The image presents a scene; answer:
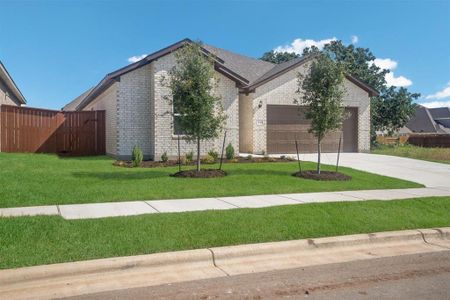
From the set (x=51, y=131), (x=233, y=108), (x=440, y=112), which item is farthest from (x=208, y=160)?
(x=440, y=112)

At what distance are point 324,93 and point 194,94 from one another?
411cm

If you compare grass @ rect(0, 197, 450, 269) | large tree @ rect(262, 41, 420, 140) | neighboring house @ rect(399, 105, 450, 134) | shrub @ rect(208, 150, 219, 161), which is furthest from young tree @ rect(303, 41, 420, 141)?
neighboring house @ rect(399, 105, 450, 134)

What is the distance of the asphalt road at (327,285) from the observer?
473cm

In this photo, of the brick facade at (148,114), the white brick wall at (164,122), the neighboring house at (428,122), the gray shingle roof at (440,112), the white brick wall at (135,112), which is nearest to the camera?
the white brick wall at (164,122)

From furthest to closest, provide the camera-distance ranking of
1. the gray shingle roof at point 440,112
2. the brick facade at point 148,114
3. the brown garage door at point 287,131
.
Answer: the gray shingle roof at point 440,112 → the brown garage door at point 287,131 → the brick facade at point 148,114

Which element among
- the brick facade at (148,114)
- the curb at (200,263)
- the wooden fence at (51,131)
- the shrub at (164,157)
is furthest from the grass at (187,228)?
the wooden fence at (51,131)

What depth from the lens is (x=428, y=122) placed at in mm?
65188

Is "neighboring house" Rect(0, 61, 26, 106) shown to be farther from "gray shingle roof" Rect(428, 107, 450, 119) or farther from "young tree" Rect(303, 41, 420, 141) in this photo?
"gray shingle roof" Rect(428, 107, 450, 119)

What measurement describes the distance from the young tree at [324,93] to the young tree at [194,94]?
308 cm

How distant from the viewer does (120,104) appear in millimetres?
17656

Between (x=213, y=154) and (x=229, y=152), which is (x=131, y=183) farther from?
(x=229, y=152)

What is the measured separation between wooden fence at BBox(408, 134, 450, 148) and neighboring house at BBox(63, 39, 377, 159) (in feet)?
53.2

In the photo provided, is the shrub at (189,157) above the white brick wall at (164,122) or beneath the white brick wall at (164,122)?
beneath

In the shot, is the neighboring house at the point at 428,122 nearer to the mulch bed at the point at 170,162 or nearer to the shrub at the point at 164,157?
the mulch bed at the point at 170,162
